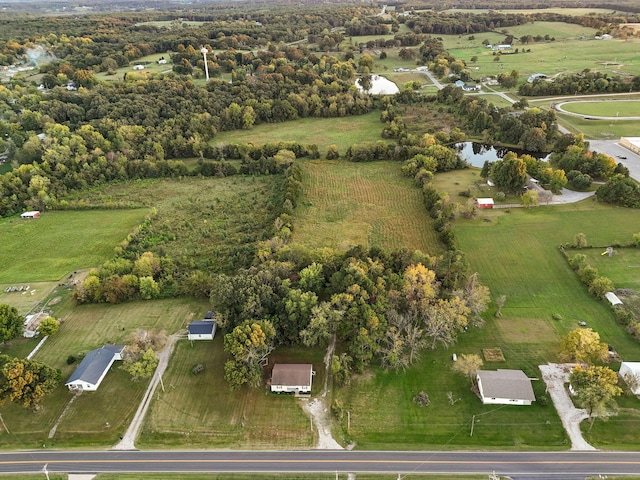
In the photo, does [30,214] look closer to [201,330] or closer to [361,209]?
[201,330]

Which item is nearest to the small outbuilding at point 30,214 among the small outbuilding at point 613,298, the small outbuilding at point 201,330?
the small outbuilding at point 201,330

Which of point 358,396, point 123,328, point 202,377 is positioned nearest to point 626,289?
point 358,396

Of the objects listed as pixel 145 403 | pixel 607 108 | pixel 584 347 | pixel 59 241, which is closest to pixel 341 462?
pixel 145 403

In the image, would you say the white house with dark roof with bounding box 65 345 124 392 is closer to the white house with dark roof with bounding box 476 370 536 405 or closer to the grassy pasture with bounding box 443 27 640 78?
the white house with dark roof with bounding box 476 370 536 405

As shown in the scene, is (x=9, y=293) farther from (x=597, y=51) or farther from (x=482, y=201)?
(x=597, y=51)

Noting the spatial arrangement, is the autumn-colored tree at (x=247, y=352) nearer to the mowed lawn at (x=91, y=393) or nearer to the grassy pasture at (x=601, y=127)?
the mowed lawn at (x=91, y=393)

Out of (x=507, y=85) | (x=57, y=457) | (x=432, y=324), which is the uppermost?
(x=507, y=85)
